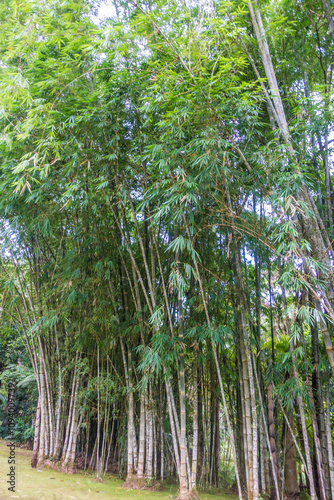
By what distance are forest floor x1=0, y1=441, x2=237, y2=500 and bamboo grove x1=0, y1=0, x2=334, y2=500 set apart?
23cm

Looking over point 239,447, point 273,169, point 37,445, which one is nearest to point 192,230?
point 273,169

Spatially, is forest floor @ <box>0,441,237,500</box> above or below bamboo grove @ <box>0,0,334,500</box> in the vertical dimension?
below

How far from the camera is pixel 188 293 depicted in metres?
3.72

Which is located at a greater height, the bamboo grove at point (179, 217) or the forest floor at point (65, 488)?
the bamboo grove at point (179, 217)

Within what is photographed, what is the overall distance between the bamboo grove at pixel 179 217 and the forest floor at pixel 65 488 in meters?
0.23

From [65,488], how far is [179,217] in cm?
282

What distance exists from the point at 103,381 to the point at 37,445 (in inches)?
56.3

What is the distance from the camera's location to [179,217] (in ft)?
9.40

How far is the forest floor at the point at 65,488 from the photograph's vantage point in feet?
9.02

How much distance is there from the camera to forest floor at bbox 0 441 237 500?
2748 mm

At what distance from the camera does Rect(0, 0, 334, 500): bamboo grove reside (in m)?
2.74

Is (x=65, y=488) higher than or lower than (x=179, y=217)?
lower

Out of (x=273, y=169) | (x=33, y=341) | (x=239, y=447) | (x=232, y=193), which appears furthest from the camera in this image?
Result: (x=33, y=341)

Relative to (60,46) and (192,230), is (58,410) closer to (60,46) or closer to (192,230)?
(192,230)
